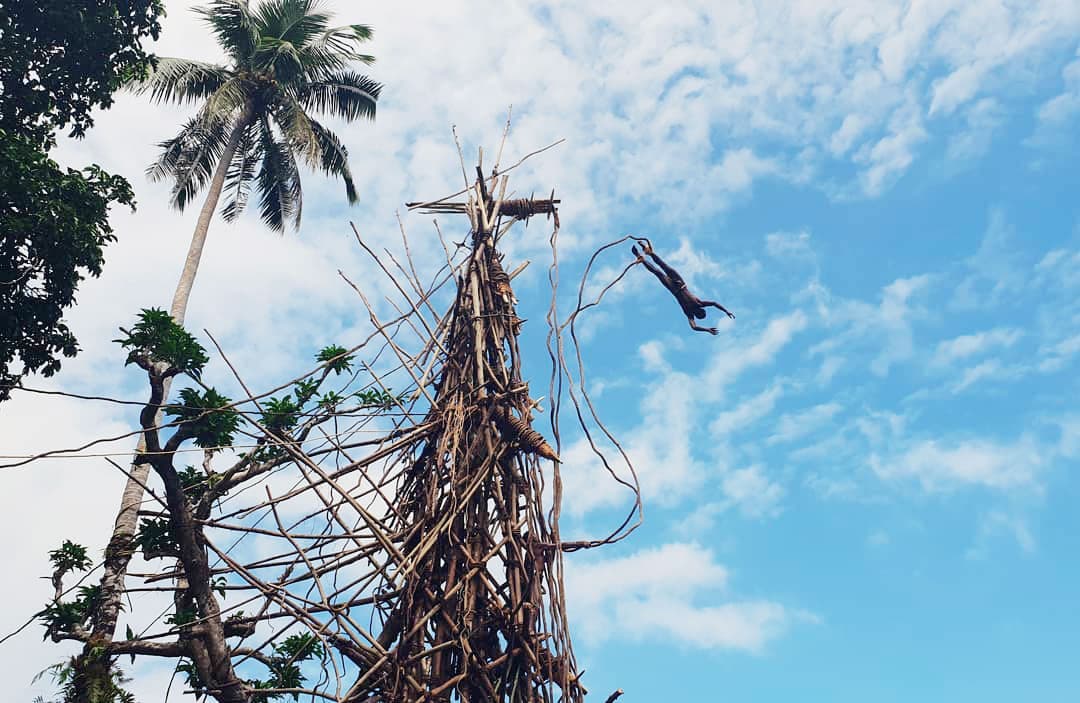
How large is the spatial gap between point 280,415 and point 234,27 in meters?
9.62

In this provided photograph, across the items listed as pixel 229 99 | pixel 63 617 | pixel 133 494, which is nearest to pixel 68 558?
pixel 63 617

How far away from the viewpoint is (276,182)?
12258 mm

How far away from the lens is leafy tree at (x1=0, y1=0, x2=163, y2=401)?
6090 millimetres

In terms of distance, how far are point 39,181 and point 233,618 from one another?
4176 mm

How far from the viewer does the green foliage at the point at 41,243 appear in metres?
6.04

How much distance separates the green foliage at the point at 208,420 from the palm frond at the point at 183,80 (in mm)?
9211

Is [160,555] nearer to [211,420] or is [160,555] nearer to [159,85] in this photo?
[211,420]

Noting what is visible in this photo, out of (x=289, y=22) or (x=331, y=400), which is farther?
(x=289, y=22)

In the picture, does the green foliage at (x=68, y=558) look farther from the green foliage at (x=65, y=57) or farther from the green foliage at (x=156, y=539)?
the green foliage at (x=65, y=57)

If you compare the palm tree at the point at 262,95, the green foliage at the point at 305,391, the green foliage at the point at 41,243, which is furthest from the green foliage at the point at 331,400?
the palm tree at the point at 262,95

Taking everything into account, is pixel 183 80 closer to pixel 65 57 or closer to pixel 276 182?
pixel 276 182

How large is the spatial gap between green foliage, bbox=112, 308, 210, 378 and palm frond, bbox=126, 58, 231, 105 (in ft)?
29.9

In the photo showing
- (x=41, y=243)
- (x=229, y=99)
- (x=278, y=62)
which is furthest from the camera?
(x=278, y=62)

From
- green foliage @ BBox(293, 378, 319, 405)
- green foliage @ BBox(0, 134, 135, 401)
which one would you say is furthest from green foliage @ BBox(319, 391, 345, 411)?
green foliage @ BBox(0, 134, 135, 401)
